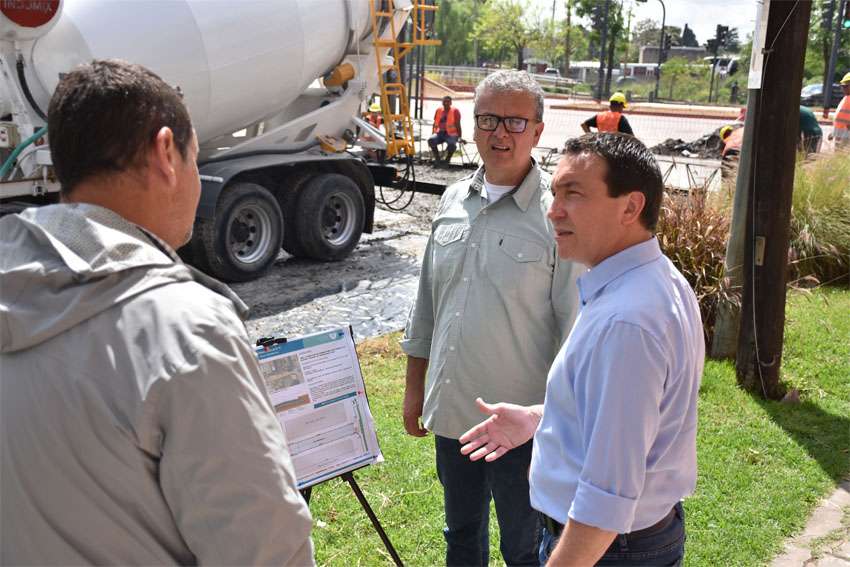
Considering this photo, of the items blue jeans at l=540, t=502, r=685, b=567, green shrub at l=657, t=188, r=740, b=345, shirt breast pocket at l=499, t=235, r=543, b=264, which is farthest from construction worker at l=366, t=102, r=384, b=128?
blue jeans at l=540, t=502, r=685, b=567

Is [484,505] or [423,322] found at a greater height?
[423,322]

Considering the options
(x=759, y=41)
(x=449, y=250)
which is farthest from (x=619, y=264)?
(x=759, y=41)

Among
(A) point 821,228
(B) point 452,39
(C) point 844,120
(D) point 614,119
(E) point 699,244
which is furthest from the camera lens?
(B) point 452,39

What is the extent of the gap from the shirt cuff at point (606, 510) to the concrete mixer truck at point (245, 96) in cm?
544

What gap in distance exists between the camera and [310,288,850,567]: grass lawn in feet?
11.8

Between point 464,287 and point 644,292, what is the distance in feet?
3.47

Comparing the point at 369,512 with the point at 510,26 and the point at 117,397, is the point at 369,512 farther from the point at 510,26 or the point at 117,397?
the point at 510,26

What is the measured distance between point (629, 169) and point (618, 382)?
565mm

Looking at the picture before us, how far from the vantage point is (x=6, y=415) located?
125cm

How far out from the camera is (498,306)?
271cm

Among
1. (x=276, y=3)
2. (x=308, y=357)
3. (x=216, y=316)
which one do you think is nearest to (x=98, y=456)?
(x=216, y=316)

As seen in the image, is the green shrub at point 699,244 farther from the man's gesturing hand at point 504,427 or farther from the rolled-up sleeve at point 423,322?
the man's gesturing hand at point 504,427

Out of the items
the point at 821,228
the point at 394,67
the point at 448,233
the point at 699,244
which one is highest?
the point at 394,67

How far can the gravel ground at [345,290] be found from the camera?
276 inches
